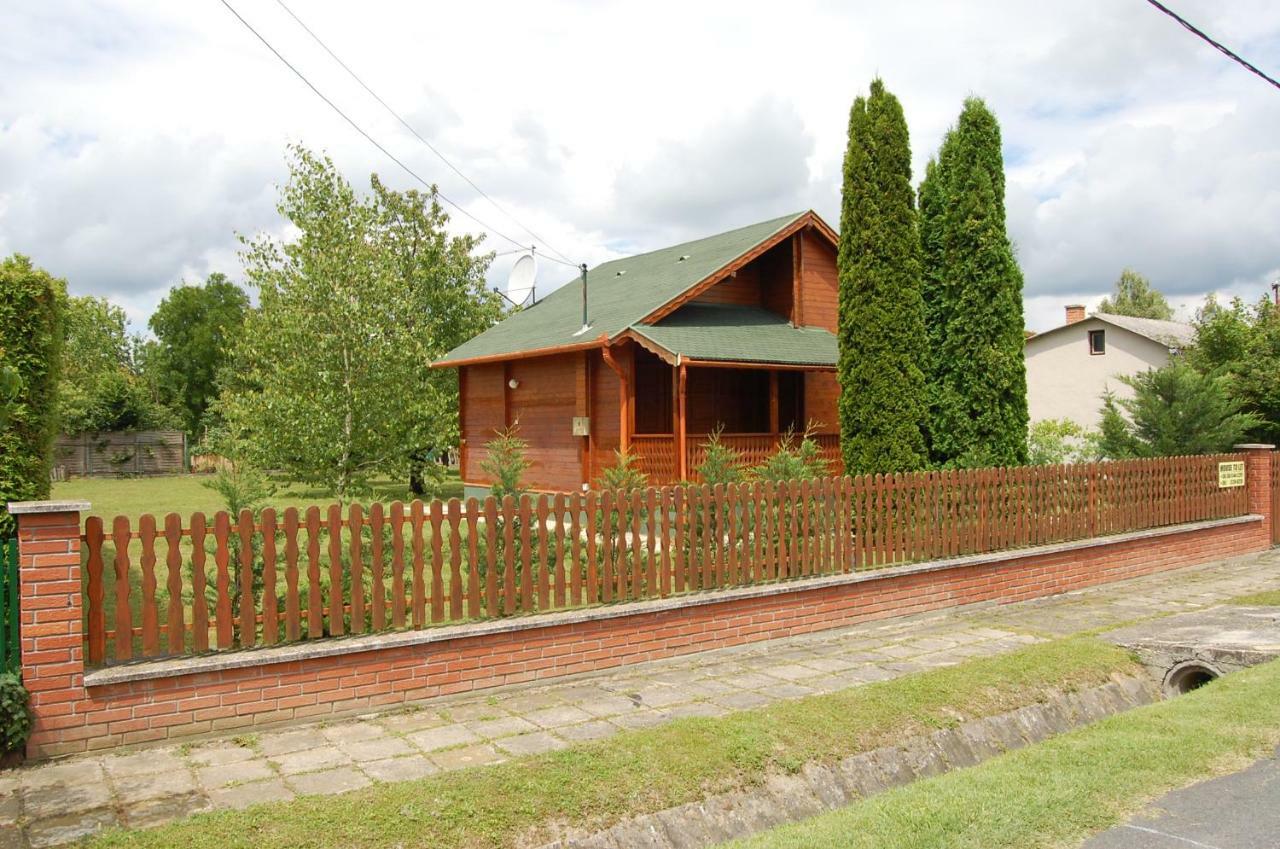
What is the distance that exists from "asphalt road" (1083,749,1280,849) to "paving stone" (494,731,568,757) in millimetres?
3072

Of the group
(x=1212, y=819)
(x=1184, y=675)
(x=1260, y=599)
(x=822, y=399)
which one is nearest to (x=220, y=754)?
(x=1212, y=819)

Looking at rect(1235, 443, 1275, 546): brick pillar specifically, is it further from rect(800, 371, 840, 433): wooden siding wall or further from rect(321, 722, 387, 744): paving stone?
rect(321, 722, 387, 744): paving stone

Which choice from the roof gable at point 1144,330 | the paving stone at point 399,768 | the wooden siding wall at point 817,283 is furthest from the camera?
the roof gable at point 1144,330

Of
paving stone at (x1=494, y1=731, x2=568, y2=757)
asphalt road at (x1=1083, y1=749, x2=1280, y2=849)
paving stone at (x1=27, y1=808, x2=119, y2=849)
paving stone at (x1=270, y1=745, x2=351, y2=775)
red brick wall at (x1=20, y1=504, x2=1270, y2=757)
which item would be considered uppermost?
red brick wall at (x1=20, y1=504, x2=1270, y2=757)

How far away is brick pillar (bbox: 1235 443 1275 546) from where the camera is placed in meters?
15.1

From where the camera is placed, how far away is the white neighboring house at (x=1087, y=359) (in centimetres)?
3269

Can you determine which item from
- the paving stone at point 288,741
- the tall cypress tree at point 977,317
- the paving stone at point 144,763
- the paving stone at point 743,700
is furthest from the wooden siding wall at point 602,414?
the paving stone at point 144,763

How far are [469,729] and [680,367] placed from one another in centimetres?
939

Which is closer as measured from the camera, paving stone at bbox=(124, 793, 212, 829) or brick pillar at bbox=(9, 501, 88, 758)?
paving stone at bbox=(124, 793, 212, 829)

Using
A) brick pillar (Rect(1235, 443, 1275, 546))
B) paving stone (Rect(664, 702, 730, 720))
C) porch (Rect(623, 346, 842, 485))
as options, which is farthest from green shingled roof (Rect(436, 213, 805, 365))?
paving stone (Rect(664, 702, 730, 720))

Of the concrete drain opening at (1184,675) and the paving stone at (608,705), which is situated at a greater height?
the paving stone at (608,705)

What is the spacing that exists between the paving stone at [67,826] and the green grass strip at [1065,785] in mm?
3173

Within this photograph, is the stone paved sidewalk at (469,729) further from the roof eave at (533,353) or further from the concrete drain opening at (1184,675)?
the roof eave at (533,353)

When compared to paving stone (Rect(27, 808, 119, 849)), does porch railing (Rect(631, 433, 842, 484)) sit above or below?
above
